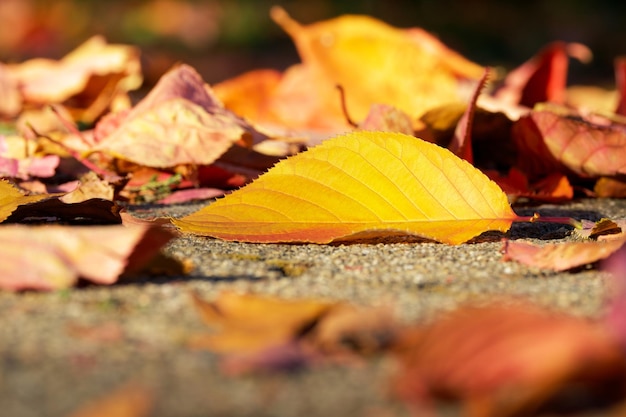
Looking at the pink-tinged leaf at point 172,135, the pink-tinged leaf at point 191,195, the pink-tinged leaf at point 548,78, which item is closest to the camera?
the pink-tinged leaf at point 172,135

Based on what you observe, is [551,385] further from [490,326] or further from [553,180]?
[553,180]

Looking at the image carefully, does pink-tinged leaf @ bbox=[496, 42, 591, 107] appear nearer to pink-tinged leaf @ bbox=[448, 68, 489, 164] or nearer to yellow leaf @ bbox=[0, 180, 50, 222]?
pink-tinged leaf @ bbox=[448, 68, 489, 164]

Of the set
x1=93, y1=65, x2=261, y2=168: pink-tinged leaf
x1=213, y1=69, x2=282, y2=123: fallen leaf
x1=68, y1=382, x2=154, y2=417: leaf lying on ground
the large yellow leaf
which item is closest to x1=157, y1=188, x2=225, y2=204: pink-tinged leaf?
x1=93, y1=65, x2=261, y2=168: pink-tinged leaf

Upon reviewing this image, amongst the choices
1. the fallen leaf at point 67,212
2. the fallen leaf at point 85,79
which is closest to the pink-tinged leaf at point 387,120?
the fallen leaf at point 67,212

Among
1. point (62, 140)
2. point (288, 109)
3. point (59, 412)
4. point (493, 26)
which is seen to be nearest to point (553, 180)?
point (288, 109)

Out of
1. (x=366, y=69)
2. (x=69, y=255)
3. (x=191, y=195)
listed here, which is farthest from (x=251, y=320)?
(x=366, y=69)

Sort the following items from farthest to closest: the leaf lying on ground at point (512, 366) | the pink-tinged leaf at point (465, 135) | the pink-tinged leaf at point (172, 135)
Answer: the pink-tinged leaf at point (172, 135) → the pink-tinged leaf at point (465, 135) → the leaf lying on ground at point (512, 366)

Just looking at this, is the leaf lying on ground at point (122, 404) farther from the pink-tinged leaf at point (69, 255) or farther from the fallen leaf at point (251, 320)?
the pink-tinged leaf at point (69, 255)

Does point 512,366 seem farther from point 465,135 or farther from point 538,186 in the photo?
point 538,186
